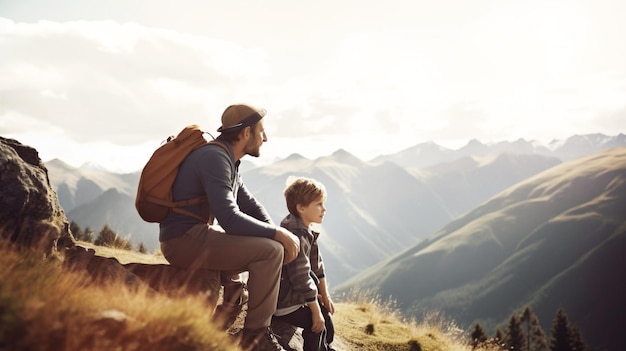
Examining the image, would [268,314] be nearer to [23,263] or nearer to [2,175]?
[23,263]

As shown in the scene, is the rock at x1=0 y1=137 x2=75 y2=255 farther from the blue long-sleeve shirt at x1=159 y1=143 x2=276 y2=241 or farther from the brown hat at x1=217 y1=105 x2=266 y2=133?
the brown hat at x1=217 y1=105 x2=266 y2=133

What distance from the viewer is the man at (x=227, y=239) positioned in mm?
5188

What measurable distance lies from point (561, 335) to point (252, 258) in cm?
9193

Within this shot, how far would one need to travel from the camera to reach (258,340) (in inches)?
206

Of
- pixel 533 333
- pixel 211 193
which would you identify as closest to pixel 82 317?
pixel 211 193

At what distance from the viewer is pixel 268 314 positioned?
532cm

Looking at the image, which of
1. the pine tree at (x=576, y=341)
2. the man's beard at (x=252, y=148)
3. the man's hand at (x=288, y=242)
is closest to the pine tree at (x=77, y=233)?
the man's beard at (x=252, y=148)

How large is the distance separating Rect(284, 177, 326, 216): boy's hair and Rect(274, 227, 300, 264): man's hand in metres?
0.87

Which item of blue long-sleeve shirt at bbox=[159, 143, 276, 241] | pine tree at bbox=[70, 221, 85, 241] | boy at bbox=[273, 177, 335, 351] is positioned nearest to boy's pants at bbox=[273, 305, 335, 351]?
boy at bbox=[273, 177, 335, 351]

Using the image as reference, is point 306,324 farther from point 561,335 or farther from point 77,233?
point 561,335

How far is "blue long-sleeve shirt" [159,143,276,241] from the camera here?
5.13 meters

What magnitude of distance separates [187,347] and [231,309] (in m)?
3.30

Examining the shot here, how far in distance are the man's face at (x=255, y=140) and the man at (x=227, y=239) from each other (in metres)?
0.20

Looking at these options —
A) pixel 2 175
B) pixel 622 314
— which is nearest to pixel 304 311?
pixel 2 175
